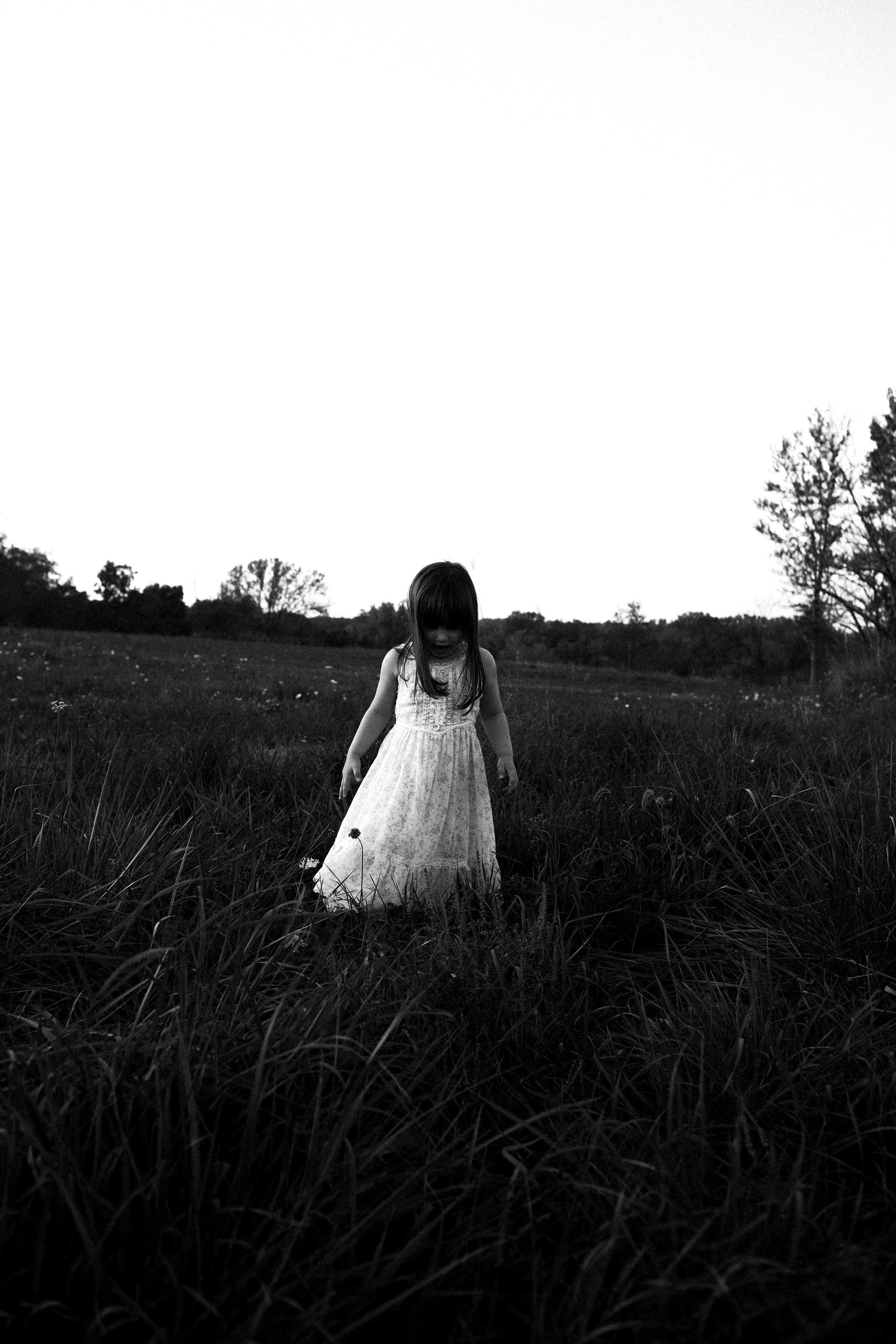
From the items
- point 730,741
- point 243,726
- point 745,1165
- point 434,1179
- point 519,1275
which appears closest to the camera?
point 519,1275

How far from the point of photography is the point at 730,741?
5176 mm

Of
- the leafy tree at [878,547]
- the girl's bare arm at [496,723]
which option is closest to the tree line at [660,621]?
the leafy tree at [878,547]

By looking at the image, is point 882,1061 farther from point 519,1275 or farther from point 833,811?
point 833,811

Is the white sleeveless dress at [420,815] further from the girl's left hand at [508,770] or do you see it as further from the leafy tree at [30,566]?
the leafy tree at [30,566]

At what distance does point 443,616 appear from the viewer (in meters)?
3.39

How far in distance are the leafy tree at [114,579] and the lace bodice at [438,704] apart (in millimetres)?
50372

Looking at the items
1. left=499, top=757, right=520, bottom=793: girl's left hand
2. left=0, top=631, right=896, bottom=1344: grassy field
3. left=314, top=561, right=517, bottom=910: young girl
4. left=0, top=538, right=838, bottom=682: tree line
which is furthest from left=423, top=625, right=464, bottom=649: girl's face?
left=0, top=538, right=838, bottom=682: tree line

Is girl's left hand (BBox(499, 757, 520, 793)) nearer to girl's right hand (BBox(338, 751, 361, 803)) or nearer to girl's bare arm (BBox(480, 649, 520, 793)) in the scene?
girl's bare arm (BBox(480, 649, 520, 793))

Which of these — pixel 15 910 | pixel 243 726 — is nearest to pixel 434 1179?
pixel 15 910

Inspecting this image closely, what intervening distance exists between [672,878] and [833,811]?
70 cm

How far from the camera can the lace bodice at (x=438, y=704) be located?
11.5 ft

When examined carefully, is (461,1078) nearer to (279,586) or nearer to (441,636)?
(441,636)

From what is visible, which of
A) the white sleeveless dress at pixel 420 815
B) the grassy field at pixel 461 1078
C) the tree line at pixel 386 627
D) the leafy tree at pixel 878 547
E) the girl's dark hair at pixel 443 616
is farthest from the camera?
the tree line at pixel 386 627

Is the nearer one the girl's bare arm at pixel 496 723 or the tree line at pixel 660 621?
the girl's bare arm at pixel 496 723
